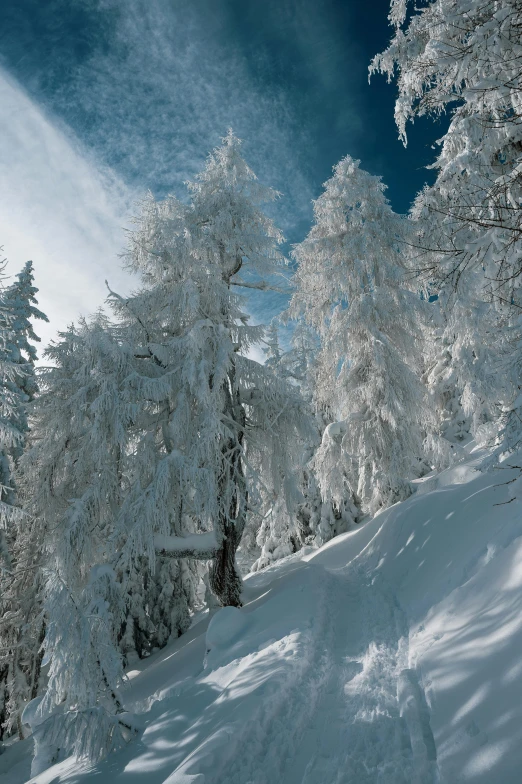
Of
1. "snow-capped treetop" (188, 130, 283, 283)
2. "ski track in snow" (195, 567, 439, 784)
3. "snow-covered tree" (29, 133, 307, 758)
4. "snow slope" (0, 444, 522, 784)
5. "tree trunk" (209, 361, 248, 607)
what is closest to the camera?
"snow slope" (0, 444, 522, 784)

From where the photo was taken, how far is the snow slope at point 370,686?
3.28 meters

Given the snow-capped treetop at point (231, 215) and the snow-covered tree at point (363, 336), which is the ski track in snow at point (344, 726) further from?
the snow-capped treetop at point (231, 215)

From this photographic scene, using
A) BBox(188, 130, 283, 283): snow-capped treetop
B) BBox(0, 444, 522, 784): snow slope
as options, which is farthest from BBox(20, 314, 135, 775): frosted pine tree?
BBox(188, 130, 283, 283): snow-capped treetop

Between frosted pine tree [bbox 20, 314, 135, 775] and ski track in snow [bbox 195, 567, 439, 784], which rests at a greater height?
frosted pine tree [bbox 20, 314, 135, 775]

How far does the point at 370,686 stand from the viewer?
474cm

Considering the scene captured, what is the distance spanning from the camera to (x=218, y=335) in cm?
912

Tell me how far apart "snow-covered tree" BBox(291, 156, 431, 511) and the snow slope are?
14.5 ft

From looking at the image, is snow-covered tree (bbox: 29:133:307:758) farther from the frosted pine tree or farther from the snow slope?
the snow slope

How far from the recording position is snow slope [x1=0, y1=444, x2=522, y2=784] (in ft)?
10.8

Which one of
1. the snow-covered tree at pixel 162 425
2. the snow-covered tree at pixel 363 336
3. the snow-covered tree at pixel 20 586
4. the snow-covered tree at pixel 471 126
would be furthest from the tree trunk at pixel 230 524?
the snow-covered tree at pixel 20 586

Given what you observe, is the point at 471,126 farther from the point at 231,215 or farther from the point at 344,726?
the point at 344,726

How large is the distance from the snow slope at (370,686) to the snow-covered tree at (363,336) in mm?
4434

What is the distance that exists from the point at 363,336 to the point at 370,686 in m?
10.3

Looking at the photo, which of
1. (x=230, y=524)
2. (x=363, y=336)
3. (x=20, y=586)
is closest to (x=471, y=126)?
(x=363, y=336)
